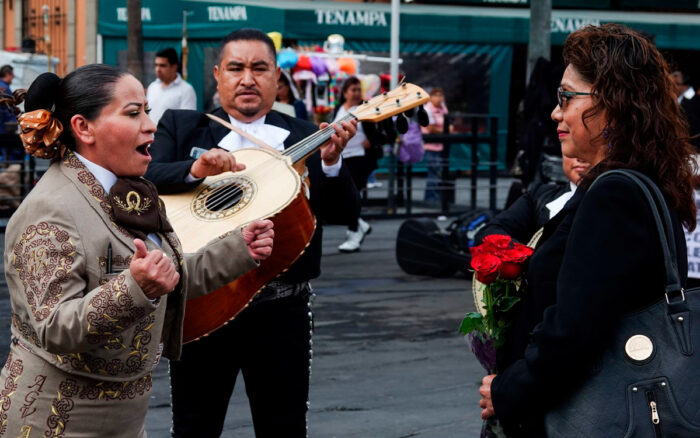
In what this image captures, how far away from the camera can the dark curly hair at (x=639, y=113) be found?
2.60m

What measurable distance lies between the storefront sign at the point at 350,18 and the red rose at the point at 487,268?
697 inches

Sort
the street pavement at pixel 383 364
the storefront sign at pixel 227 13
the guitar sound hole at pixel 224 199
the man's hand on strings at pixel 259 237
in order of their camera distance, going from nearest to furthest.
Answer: the man's hand on strings at pixel 259 237, the guitar sound hole at pixel 224 199, the street pavement at pixel 383 364, the storefront sign at pixel 227 13

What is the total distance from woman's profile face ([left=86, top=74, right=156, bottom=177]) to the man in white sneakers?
10.3 m

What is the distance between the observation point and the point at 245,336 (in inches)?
156

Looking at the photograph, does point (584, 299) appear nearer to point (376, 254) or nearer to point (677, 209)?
point (677, 209)

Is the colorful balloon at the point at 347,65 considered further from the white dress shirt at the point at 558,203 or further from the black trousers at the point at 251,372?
the black trousers at the point at 251,372

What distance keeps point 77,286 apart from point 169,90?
10.9m

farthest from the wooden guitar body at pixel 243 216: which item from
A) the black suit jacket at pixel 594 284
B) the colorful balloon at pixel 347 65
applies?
the colorful balloon at pixel 347 65

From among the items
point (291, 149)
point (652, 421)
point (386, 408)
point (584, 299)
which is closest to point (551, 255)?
point (584, 299)

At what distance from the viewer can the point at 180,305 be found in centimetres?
315

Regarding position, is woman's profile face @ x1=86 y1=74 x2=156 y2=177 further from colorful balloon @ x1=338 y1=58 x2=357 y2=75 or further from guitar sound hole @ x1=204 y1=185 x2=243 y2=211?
colorful balloon @ x1=338 y1=58 x2=357 y2=75

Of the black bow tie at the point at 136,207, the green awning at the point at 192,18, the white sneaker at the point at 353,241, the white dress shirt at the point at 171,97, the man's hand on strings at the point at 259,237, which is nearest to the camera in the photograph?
the black bow tie at the point at 136,207

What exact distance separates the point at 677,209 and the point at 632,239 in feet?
0.72

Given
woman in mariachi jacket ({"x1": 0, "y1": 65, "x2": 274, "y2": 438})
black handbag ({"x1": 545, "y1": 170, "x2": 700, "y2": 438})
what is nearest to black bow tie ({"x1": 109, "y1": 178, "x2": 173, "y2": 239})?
woman in mariachi jacket ({"x1": 0, "y1": 65, "x2": 274, "y2": 438})
